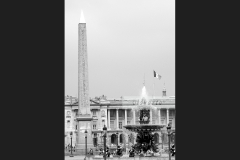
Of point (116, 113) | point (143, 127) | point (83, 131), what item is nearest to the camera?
point (143, 127)

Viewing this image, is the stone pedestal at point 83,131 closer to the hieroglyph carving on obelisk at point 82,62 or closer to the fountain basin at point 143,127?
the hieroglyph carving on obelisk at point 82,62

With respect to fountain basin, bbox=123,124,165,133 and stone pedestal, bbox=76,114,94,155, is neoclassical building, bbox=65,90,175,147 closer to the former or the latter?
stone pedestal, bbox=76,114,94,155

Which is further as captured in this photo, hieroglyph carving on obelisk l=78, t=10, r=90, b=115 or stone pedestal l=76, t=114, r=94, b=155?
stone pedestal l=76, t=114, r=94, b=155

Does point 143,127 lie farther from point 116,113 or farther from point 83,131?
point 116,113

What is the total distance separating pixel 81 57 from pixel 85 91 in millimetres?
3043

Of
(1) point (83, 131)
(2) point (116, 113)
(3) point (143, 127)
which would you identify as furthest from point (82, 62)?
(2) point (116, 113)

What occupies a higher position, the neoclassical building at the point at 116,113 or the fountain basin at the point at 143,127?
the fountain basin at the point at 143,127

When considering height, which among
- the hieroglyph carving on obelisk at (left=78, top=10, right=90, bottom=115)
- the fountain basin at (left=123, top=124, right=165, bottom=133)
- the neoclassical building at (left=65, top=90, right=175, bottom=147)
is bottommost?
the neoclassical building at (left=65, top=90, right=175, bottom=147)

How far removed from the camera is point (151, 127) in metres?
43.4

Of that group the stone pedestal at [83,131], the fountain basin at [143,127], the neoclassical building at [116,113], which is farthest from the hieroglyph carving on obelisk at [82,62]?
the neoclassical building at [116,113]

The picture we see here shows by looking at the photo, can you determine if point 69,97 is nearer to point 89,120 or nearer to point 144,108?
point 89,120

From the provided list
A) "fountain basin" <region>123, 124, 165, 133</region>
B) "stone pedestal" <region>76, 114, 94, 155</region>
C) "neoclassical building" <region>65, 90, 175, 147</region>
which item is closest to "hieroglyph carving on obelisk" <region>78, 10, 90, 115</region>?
"stone pedestal" <region>76, 114, 94, 155</region>

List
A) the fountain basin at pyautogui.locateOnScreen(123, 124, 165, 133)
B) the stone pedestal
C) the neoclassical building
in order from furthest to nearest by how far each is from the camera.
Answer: the neoclassical building
the stone pedestal
the fountain basin at pyautogui.locateOnScreen(123, 124, 165, 133)

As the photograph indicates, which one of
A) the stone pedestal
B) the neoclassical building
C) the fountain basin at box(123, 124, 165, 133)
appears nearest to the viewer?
the fountain basin at box(123, 124, 165, 133)
